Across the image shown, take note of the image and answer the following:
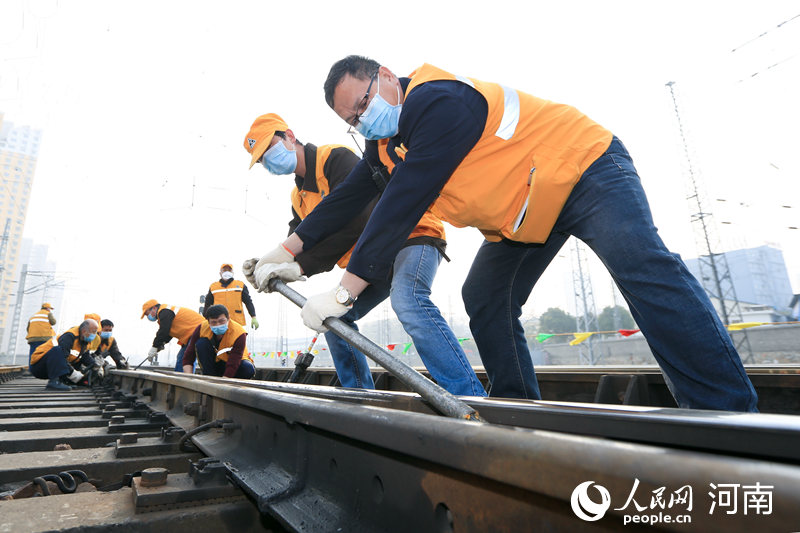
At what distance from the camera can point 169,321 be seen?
7660mm

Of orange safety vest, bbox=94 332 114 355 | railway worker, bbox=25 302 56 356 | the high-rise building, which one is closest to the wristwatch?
orange safety vest, bbox=94 332 114 355

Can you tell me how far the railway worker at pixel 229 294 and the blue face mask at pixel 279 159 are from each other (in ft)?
14.8

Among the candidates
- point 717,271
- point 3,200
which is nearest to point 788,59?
point 717,271

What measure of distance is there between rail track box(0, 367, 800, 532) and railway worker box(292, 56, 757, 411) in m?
0.70

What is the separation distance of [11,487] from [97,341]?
11.1 meters

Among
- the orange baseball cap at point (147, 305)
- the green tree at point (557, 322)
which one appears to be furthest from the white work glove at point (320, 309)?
the green tree at point (557, 322)

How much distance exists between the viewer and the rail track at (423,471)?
436mm

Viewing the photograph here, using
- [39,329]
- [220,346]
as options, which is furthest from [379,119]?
[39,329]

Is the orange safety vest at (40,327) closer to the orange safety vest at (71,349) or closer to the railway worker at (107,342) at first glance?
the railway worker at (107,342)

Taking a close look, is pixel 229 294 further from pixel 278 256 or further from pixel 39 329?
pixel 39 329

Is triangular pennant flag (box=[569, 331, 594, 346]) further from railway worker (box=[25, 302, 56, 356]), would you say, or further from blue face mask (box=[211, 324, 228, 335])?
railway worker (box=[25, 302, 56, 356])

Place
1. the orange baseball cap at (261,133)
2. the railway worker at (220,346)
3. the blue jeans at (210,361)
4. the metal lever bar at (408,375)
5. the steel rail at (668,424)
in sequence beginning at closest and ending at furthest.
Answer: the steel rail at (668,424), the metal lever bar at (408,375), the orange baseball cap at (261,133), the railway worker at (220,346), the blue jeans at (210,361)

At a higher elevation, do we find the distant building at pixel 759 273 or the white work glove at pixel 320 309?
the distant building at pixel 759 273

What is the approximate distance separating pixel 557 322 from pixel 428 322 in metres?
48.5
